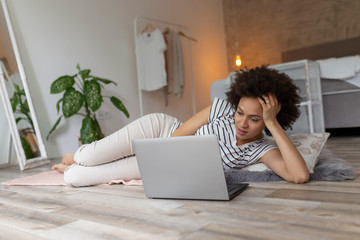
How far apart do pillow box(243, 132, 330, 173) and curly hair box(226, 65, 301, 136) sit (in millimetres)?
201

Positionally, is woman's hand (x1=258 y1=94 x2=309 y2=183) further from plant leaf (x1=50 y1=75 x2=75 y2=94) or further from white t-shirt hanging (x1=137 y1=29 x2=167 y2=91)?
white t-shirt hanging (x1=137 y1=29 x2=167 y2=91)

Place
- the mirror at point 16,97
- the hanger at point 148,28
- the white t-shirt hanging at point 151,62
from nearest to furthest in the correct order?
the mirror at point 16,97 → the white t-shirt hanging at point 151,62 → the hanger at point 148,28

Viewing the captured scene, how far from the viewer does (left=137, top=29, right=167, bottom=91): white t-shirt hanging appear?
4332 millimetres

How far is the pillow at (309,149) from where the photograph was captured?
164 centimetres

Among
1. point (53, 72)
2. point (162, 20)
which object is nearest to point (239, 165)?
point (53, 72)

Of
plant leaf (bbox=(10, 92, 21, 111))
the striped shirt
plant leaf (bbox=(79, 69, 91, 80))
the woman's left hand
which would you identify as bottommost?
the striped shirt

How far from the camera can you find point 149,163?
132 cm

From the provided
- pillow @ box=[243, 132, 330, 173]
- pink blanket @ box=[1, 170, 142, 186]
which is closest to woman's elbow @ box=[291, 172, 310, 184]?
pillow @ box=[243, 132, 330, 173]

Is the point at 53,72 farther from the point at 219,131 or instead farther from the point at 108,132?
the point at 219,131

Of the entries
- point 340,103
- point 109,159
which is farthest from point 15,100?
point 340,103

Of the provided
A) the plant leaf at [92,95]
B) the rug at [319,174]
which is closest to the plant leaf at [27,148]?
the plant leaf at [92,95]

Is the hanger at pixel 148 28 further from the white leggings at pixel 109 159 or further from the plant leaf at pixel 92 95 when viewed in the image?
the white leggings at pixel 109 159

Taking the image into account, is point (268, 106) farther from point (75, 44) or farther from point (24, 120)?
point (75, 44)

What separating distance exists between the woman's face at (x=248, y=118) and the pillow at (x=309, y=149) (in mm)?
198
